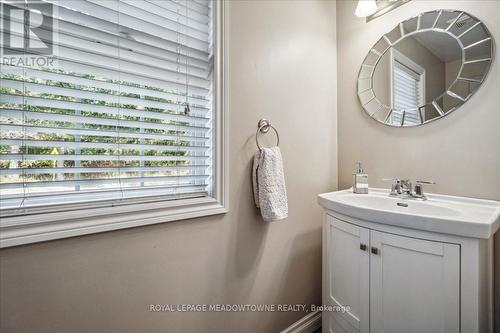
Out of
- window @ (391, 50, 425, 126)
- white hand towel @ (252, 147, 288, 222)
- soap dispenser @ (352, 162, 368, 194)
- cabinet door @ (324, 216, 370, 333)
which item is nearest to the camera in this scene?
cabinet door @ (324, 216, 370, 333)

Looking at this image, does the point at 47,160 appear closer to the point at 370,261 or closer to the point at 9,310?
the point at 9,310

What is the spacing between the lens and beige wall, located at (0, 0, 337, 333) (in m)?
0.75

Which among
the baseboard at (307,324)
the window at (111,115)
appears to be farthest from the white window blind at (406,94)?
the baseboard at (307,324)

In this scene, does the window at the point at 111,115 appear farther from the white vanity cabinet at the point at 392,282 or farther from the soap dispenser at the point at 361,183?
the soap dispenser at the point at 361,183

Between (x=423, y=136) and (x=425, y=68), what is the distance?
0.38 metres

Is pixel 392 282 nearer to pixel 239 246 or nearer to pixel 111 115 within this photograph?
pixel 239 246

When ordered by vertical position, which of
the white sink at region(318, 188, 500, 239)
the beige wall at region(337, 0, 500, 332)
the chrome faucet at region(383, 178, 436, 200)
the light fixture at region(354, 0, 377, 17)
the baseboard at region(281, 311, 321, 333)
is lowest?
the baseboard at region(281, 311, 321, 333)

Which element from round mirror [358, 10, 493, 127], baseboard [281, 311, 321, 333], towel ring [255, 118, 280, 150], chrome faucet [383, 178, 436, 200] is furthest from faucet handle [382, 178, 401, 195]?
baseboard [281, 311, 321, 333]

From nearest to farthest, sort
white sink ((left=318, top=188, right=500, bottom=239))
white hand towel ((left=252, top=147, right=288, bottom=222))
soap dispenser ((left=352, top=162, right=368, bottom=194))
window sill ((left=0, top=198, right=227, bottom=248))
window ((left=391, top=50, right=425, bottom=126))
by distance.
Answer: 1. window sill ((left=0, top=198, right=227, bottom=248))
2. white sink ((left=318, top=188, right=500, bottom=239))
3. white hand towel ((left=252, top=147, right=288, bottom=222))
4. window ((left=391, top=50, right=425, bottom=126))
5. soap dispenser ((left=352, top=162, right=368, bottom=194))

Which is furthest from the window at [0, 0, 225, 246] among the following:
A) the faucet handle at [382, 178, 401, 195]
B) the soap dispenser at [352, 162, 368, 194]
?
the faucet handle at [382, 178, 401, 195]

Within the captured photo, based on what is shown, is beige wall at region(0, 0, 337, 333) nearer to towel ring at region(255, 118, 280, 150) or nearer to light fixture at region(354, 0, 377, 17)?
towel ring at region(255, 118, 280, 150)

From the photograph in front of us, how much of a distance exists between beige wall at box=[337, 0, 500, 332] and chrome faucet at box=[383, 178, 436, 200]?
72 millimetres

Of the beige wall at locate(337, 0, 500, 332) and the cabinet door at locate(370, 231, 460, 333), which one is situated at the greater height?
the beige wall at locate(337, 0, 500, 332)

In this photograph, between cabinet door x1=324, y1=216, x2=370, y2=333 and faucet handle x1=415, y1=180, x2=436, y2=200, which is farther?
faucet handle x1=415, y1=180, x2=436, y2=200
